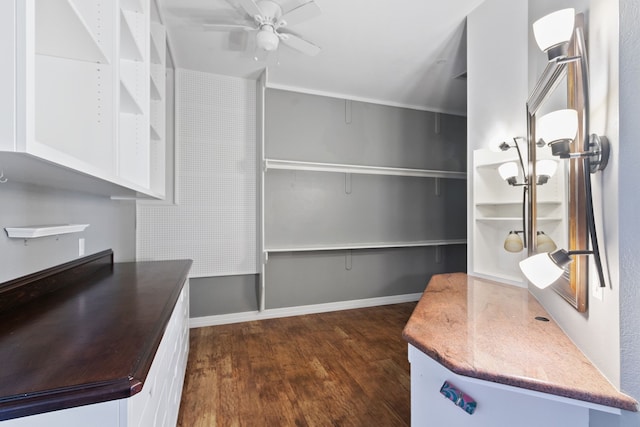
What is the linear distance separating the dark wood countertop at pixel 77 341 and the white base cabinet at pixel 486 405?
1.00 meters

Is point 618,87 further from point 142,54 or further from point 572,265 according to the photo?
point 142,54

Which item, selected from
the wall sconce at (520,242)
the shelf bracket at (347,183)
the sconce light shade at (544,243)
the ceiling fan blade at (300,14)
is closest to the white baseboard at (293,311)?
the shelf bracket at (347,183)

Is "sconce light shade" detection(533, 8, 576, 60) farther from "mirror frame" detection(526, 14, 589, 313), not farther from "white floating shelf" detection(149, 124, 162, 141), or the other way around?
"white floating shelf" detection(149, 124, 162, 141)

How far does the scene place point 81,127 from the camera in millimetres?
1248

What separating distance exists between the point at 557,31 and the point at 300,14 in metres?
1.65

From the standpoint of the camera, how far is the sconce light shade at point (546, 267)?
890mm

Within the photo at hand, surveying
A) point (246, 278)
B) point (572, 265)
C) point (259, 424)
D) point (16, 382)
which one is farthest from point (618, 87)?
point (246, 278)

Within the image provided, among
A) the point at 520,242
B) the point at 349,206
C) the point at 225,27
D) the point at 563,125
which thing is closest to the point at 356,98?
the point at 349,206

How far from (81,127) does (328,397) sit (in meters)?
2.13

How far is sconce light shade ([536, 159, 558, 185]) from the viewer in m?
1.28

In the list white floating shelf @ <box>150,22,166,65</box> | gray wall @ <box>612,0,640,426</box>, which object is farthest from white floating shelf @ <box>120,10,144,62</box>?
gray wall @ <box>612,0,640,426</box>

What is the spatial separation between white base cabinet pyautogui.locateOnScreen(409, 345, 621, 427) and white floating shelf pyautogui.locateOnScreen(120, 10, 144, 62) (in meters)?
2.14

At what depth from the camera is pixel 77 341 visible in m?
0.90

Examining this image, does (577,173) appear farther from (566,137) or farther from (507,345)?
(507,345)
